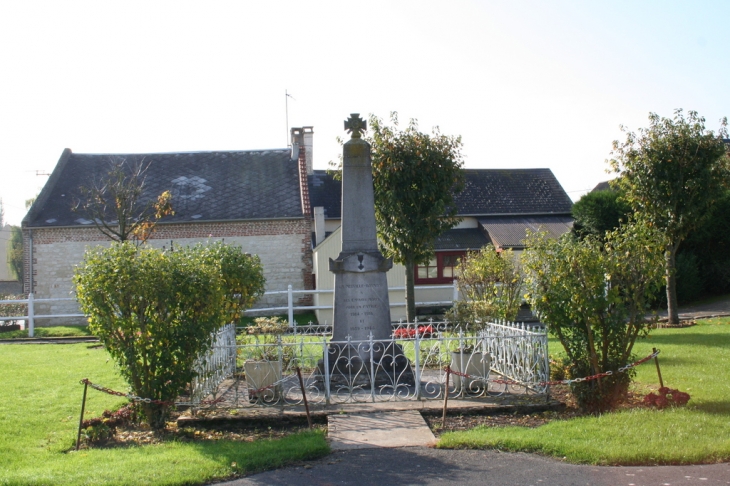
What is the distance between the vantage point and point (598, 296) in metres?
8.50

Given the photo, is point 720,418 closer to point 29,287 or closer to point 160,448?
point 160,448

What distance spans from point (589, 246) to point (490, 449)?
3170mm

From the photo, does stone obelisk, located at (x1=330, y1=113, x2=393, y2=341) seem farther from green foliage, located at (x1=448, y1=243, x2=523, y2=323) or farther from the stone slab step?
green foliage, located at (x1=448, y1=243, x2=523, y2=323)

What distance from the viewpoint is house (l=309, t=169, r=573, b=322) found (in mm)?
23281

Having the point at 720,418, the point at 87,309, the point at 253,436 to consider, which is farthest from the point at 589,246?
the point at 87,309

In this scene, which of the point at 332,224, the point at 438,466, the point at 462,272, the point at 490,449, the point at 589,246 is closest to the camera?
the point at 438,466

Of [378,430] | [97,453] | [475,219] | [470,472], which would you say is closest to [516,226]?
[475,219]

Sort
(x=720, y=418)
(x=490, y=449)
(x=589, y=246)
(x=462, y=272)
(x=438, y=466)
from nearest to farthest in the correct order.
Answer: (x=438, y=466) < (x=490, y=449) < (x=720, y=418) < (x=589, y=246) < (x=462, y=272)

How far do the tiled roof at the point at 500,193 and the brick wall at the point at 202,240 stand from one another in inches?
111

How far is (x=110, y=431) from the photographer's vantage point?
8000 millimetres

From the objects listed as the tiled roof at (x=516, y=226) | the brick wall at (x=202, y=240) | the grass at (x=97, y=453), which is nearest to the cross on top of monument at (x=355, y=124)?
the grass at (x=97, y=453)

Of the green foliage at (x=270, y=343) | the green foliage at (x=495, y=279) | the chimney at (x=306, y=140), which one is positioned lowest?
the green foliage at (x=270, y=343)

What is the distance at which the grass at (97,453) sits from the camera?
612cm

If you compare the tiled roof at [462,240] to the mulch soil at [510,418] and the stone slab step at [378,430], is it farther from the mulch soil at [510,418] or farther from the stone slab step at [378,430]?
the stone slab step at [378,430]
